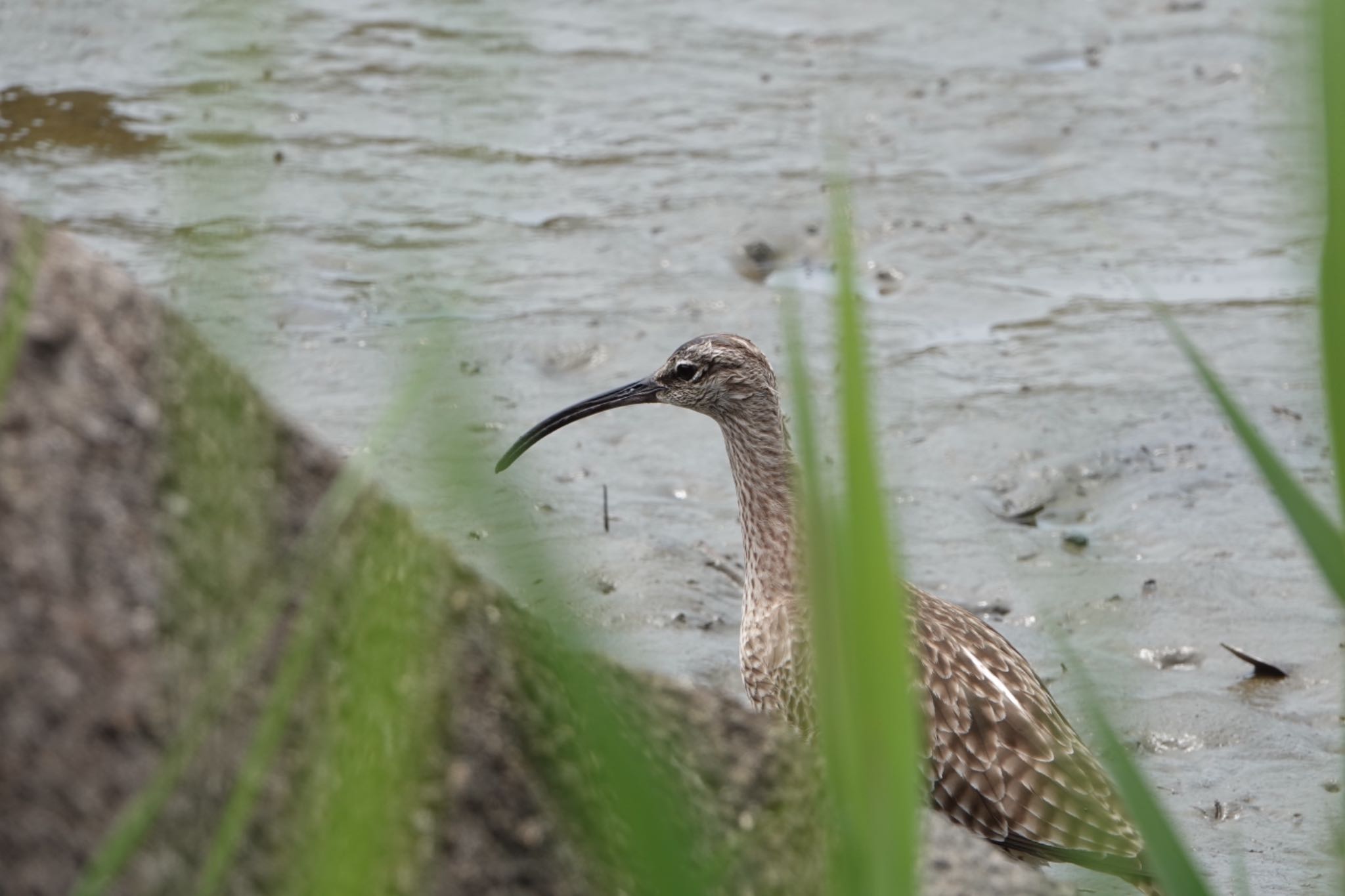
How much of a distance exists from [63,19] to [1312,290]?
37.3 ft

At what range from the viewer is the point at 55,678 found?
2.01 metres

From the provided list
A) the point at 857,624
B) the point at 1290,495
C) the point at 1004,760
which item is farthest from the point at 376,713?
the point at 1004,760

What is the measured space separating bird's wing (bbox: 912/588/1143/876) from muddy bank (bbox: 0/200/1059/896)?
100 inches

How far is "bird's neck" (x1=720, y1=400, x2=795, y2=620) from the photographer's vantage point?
17.5 feet

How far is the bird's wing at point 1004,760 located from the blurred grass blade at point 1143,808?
275cm

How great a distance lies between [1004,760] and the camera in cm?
474

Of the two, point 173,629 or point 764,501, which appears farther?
point 764,501

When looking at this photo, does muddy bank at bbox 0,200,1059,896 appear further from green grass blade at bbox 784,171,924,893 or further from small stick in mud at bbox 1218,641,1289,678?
small stick in mud at bbox 1218,641,1289,678

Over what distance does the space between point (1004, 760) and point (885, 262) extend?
4.70 meters

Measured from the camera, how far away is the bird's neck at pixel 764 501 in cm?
533

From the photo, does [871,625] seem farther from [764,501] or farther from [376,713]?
[764,501]

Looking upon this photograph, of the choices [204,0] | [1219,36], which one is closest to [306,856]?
[204,0]

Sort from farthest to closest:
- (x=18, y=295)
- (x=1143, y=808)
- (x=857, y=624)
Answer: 1. (x=18, y=295)
2. (x=1143, y=808)
3. (x=857, y=624)

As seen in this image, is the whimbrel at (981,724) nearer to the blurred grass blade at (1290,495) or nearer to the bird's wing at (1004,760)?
the bird's wing at (1004,760)
